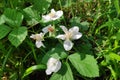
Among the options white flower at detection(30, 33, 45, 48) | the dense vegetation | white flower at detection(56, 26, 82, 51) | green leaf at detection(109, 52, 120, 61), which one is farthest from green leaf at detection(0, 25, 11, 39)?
green leaf at detection(109, 52, 120, 61)

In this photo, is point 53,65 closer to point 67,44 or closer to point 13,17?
point 67,44

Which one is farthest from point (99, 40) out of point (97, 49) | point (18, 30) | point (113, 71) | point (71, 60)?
point (18, 30)

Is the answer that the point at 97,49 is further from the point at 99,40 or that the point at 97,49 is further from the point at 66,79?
the point at 66,79

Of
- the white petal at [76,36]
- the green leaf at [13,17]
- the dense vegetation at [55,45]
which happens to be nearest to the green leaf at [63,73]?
the dense vegetation at [55,45]

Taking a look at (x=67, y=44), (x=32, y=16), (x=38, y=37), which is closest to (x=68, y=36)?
(x=67, y=44)

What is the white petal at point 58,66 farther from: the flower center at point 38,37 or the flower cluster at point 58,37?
the flower center at point 38,37

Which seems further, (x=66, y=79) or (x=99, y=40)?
(x=99, y=40)
